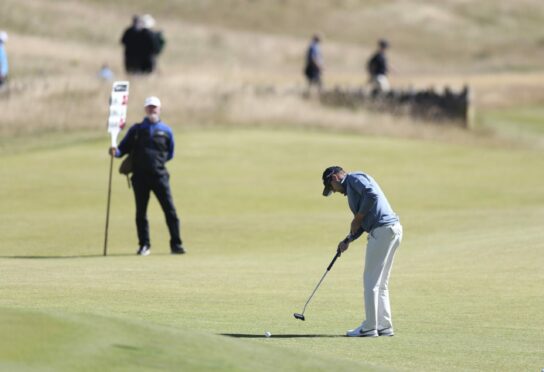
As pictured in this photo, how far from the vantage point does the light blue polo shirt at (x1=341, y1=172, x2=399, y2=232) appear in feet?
40.5

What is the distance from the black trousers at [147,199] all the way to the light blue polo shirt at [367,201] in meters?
6.93

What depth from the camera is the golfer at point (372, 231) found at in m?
12.4

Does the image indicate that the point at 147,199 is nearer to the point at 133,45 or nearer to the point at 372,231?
the point at 372,231

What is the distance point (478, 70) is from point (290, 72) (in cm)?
1835

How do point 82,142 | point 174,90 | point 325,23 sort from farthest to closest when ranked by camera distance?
point 325,23, point 174,90, point 82,142

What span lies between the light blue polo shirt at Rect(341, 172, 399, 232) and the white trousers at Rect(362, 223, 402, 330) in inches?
2.8

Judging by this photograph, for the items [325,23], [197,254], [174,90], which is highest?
[325,23]

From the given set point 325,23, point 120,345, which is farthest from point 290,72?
point 120,345

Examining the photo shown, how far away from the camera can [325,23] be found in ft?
391

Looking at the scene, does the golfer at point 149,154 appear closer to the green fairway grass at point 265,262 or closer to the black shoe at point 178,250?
the black shoe at point 178,250

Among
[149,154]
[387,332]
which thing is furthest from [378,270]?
[149,154]

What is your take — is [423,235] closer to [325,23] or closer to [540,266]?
[540,266]

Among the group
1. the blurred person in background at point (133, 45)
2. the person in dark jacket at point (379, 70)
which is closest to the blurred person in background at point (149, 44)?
the blurred person in background at point (133, 45)

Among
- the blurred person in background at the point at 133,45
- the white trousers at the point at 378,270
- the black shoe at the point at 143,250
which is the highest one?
the blurred person in background at the point at 133,45
